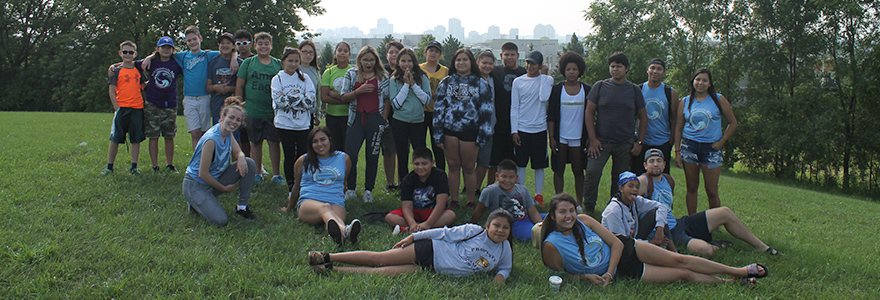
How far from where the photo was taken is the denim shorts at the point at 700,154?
5.65m

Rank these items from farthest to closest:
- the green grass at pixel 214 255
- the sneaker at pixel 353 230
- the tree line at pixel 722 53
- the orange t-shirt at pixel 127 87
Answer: the tree line at pixel 722 53 < the orange t-shirt at pixel 127 87 < the sneaker at pixel 353 230 < the green grass at pixel 214 255

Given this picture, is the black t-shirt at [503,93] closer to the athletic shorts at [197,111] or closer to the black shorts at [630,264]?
the black shorts at [630,264]

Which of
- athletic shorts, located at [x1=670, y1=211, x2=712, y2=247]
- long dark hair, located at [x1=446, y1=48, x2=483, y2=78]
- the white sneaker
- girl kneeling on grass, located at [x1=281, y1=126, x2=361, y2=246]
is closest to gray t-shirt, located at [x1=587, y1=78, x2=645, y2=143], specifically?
athletic shorts, located at [x1=670, y1=211, x2=712, y2=247]

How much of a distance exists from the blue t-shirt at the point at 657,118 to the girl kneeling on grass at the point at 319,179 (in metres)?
3.42

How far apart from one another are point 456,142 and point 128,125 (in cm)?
401

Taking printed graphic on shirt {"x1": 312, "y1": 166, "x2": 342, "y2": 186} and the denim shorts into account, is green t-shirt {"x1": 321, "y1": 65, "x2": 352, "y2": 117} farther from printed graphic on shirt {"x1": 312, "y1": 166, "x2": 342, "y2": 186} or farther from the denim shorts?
the denim shorts

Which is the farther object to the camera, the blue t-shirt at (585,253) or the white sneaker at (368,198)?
the white sneaker at (368,198)

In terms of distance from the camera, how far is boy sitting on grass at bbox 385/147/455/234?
496 centimetres

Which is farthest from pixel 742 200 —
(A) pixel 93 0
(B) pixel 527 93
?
(A) pixel 93 0

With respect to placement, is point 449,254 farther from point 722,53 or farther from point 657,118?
point 722,53

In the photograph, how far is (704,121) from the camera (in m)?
5.59

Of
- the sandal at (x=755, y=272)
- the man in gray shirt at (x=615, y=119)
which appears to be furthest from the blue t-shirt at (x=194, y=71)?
the sandal at (x=755, y=272)

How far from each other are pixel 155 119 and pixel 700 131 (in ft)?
20.9

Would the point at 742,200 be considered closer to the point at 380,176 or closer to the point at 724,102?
the point at 724,102
